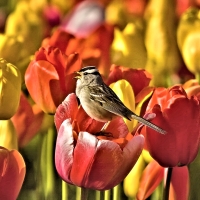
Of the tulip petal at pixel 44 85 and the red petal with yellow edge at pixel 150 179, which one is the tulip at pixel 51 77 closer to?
the tulip petal at pixel 44 85

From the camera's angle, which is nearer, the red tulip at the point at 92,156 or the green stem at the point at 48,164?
the red tulip at the point at 92,156

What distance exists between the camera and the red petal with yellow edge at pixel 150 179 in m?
0.49

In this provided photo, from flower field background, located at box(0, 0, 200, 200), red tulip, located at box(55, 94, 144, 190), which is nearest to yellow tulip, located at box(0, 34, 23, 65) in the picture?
flower field background, located at box(0, 0, 200, 200)

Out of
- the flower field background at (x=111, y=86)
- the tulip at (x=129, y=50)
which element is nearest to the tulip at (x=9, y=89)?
the flower field background at (x=111, y=86)

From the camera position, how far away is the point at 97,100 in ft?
1.49

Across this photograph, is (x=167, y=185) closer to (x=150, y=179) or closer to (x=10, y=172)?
(x=150, y=179)

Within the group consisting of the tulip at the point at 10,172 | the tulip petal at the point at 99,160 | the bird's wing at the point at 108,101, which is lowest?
the tulip at the point at 10,172

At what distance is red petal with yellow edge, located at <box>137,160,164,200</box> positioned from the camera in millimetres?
490

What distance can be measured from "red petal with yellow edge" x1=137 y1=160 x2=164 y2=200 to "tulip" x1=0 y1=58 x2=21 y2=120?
136 mm

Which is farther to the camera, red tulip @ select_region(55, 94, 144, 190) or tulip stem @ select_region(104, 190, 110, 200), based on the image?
tulip stem @ select_region(104, 190, 110, 200)

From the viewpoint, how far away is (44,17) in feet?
1.71

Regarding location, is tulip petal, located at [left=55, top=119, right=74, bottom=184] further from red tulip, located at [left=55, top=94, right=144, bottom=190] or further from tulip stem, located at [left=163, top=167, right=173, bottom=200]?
tulip stem, located at [left=163, top=167, right=173, bottom=200]

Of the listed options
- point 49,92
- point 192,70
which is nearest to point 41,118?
point 49,92

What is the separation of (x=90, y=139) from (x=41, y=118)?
0.11 meters
